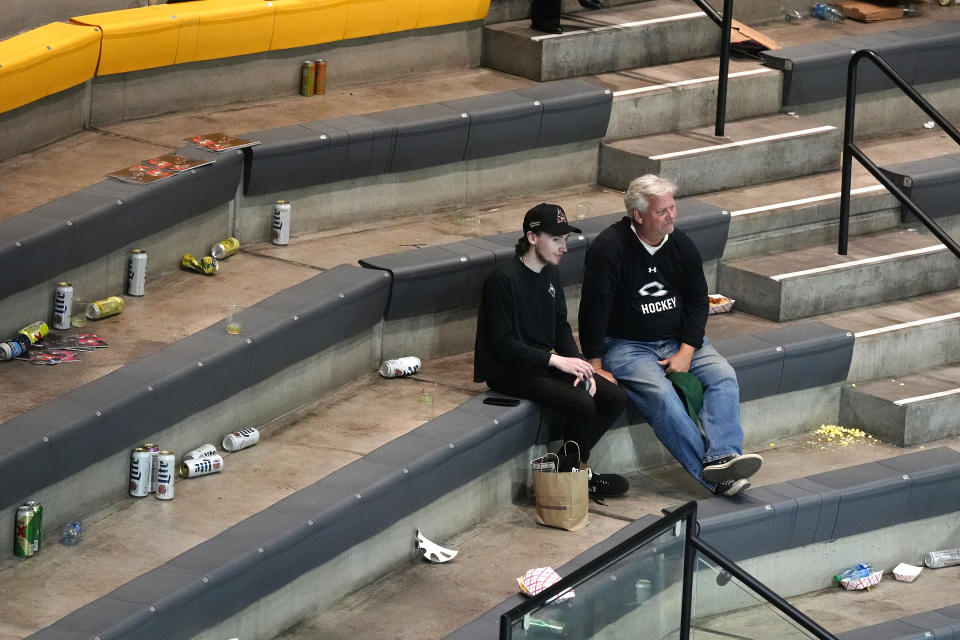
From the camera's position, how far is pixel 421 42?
818 cm

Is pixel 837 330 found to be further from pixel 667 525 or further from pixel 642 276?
pixel 667 525

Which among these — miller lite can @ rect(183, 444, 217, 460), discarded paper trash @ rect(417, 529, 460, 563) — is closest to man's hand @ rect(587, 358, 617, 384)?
discarded paper trash @ rect(417, 529, 460, 563)

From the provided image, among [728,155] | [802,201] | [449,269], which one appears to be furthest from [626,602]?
[728,155]

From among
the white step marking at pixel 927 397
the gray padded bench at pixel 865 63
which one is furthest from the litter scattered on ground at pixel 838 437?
the gray padded bench at pixel 865 63

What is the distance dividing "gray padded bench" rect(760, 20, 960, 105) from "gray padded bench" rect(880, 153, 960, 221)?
27.1 inches

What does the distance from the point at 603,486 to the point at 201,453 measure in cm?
148

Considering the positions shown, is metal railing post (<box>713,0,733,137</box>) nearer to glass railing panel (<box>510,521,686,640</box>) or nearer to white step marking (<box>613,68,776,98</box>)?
white step marking (<box>613,68,776,98</box>)

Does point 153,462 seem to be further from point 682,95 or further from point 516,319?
point 682,95

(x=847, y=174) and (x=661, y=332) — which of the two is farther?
(x=847, y=174)

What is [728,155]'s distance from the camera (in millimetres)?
7773

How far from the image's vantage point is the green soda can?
16.1 feet

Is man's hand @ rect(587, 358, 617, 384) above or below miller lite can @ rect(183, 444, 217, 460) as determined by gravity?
above

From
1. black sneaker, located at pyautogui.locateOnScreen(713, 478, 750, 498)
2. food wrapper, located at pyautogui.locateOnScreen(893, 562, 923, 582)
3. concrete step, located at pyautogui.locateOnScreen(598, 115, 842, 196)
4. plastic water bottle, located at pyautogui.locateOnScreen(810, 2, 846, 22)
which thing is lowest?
food wrapper, located at pyautogui.locateOnScreen(893, 562, 923, 582)

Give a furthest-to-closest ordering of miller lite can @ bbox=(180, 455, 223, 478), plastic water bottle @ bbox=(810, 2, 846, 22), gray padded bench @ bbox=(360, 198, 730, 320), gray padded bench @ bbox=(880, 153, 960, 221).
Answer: plastic water bottle @ bbox=(810, 2, 846, 22)
gray padded bench @ bbox=(880, 153, 960, 221)
gray padded bench @ bbox=(360, 198, 730, 320)
miller lite can @ bbox=(180, 455, 223, 478)
